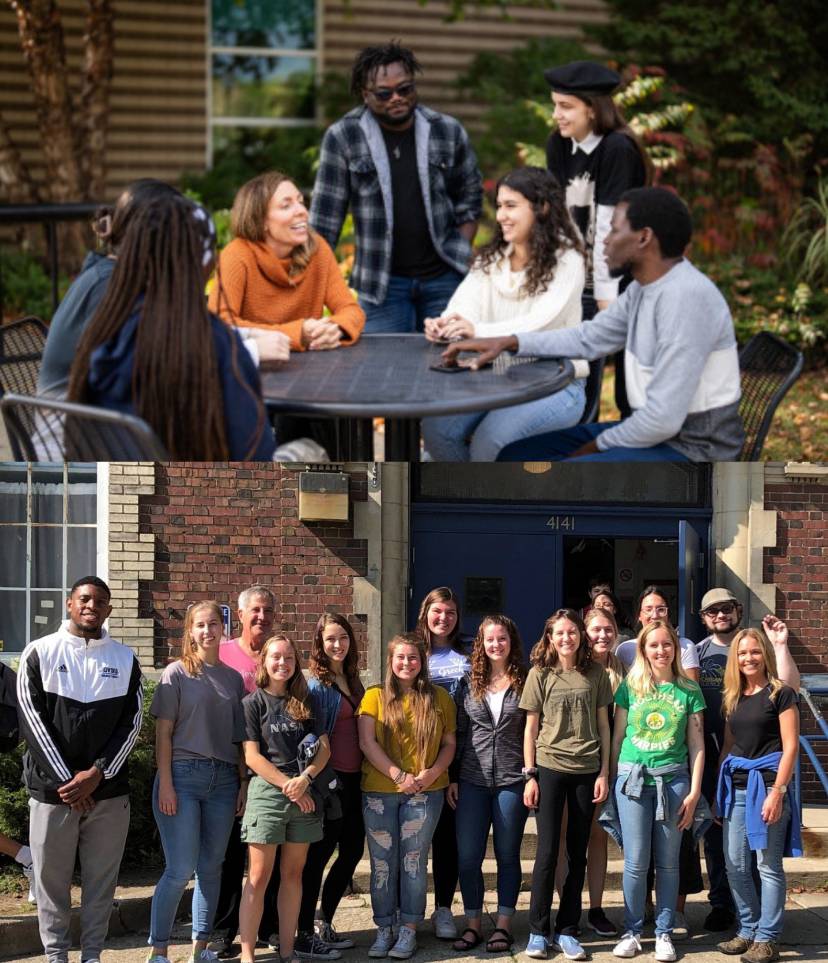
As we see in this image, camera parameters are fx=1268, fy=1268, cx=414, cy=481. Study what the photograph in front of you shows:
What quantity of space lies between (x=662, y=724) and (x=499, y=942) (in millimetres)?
827

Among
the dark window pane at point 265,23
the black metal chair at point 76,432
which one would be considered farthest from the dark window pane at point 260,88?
the black metal chair at point 76,432

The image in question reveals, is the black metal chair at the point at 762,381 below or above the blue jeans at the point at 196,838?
above

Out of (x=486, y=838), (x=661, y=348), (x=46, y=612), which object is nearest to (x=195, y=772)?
(x=486, y=838)

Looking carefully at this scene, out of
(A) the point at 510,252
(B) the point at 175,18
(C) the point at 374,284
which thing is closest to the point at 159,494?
(C) the point at 374,284

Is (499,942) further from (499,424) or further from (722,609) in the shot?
(499,424)

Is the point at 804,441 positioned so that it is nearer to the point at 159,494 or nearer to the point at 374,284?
the point at 374,284

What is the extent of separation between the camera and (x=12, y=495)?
13.3 ft

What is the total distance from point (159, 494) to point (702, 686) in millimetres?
1876

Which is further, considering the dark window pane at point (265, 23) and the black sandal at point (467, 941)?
the dark window pane at point (265, 23)

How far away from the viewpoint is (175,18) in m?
10.3

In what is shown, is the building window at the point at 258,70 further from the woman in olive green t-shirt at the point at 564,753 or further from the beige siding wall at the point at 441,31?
the woman in olive green t-shirt at the point at 564,753

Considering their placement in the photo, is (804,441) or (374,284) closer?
(374,284)

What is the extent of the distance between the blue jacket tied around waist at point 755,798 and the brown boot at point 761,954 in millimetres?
281

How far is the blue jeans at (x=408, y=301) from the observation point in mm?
3969
